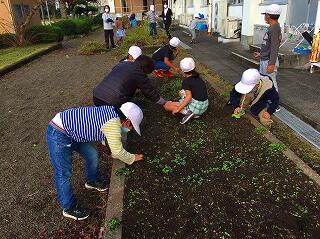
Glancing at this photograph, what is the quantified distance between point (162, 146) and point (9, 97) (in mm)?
5144

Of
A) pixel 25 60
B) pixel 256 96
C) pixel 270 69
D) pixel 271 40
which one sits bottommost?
pixel 25 60

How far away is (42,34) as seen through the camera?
1728 cm

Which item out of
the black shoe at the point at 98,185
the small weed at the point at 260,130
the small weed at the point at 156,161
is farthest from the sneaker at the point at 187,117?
the black shoe at the point at 98,185

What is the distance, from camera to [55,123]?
3.03 metres

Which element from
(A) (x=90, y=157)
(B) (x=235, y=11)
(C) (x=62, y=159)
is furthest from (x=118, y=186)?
(B) (x=235, y=11)

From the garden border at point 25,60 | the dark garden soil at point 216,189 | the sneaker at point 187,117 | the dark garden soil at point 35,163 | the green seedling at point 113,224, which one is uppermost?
the sneaker at point 187,117

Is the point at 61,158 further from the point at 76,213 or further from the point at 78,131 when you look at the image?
the point at 76,213

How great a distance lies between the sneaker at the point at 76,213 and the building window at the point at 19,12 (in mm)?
17797

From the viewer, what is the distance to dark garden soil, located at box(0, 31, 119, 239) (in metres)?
3.21

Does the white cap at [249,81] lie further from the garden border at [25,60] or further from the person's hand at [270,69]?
the garden border at [25,60]

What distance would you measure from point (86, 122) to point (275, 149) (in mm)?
2529

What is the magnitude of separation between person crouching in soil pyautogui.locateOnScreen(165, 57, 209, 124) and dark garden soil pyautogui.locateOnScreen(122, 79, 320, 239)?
38 centimetres

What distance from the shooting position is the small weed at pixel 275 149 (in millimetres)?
4047

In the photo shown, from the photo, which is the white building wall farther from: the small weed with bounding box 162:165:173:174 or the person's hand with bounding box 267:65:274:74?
the small weed with bounding box 162:165:173:174
